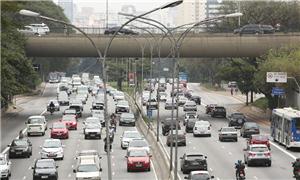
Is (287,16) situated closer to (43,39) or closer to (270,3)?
(270,3)

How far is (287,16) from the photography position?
5443 inches

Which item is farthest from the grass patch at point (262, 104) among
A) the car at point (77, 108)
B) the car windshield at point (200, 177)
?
the car windshield at point (200, 177)

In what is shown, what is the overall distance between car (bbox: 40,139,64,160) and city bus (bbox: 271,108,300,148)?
51.5 ft

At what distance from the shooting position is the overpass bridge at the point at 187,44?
287 feet

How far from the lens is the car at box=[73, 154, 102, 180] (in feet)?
136

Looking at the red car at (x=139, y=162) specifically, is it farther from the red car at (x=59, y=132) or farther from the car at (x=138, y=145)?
the red car at (x=59, y=132)

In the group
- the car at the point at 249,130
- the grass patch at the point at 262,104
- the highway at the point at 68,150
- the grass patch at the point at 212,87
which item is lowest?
the grass patch at the point at 212,87

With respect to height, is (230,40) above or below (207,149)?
above

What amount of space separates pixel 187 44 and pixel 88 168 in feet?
154

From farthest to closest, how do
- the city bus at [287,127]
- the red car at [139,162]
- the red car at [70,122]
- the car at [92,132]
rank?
the red car at [70,122] < the car at [92,132] < the city bus at [287,127] < the red car at [139,162]

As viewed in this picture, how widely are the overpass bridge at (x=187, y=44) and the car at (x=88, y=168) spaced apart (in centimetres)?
4324

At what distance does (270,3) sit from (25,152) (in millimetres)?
90365

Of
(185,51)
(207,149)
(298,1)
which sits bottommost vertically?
(207,149)

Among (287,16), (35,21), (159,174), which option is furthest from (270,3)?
(159,174)
